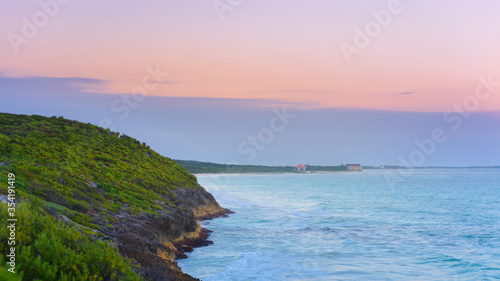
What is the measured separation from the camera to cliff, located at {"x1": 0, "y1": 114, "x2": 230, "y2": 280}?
1642cm

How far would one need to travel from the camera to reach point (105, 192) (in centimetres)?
2573

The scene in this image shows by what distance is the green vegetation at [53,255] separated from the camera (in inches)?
347

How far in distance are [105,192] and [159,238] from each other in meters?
4.46

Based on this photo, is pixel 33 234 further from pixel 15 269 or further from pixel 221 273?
pixel 221 273

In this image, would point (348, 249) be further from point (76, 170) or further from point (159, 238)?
point (76, 170)

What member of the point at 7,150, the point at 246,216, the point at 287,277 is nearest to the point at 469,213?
the point at 246,216

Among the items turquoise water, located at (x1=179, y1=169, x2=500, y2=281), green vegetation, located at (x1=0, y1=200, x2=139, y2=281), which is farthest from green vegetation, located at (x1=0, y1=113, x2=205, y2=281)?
turquoise water, located at (x1=179, y1=169, x2=500, y2=281)

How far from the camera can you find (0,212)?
34.0 ft

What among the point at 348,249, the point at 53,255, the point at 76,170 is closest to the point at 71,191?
the point at 76,170

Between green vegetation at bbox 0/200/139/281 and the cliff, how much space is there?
10.4 feet

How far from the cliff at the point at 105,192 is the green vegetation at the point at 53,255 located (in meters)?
3.17

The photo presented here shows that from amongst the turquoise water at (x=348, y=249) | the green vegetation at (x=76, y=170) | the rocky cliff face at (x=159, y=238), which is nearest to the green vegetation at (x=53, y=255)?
the rocky cliff face at (x=159, y=238)

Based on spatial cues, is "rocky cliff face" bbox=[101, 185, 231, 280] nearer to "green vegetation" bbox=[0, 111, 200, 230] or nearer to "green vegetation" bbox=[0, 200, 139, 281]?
"green vegetation" bbox=[0, 111, 200, 230]

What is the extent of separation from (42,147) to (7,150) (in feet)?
14.7
